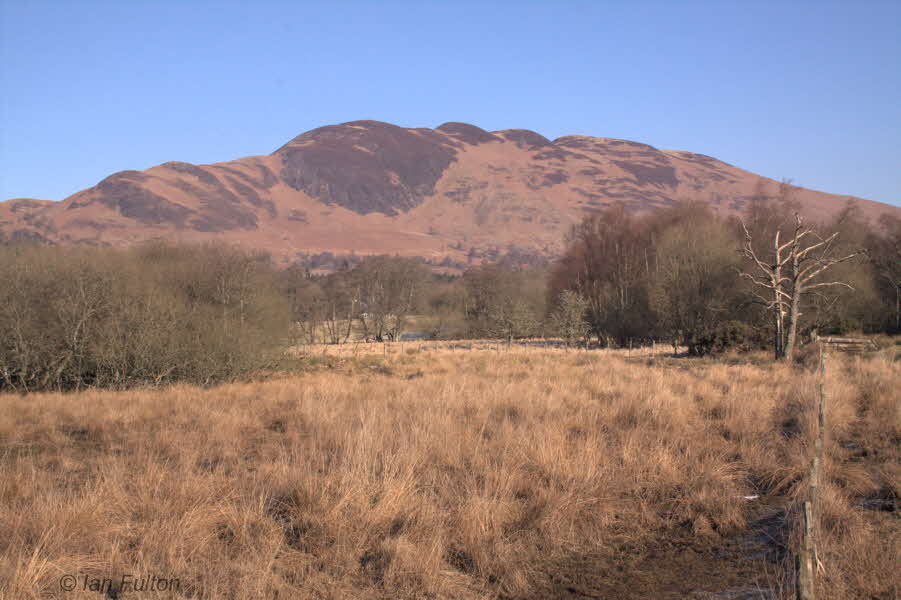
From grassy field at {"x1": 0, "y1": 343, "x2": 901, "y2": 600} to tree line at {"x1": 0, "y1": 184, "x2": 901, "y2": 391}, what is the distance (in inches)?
328

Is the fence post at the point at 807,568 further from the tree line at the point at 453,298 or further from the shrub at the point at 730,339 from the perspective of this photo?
the shrub at the point at 730,339

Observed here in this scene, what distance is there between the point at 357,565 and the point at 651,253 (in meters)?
40.4

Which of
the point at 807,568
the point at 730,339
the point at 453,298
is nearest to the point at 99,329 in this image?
the point at 807,568

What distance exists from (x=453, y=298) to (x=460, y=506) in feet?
209

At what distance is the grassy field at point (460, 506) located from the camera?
11.8ft

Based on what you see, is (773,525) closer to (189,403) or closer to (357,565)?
(357,565)

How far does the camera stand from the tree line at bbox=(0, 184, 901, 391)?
620 inches

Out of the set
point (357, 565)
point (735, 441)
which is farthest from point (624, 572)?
point (735, 441)

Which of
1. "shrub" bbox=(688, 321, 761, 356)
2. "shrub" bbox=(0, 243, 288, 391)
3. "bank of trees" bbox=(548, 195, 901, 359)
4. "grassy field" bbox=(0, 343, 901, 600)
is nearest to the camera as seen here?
"grassy field" bbox=(0, 343, 901, 600)

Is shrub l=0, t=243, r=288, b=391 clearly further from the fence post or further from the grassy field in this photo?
the fence post

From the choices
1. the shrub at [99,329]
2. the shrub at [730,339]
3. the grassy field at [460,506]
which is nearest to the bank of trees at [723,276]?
the shrub at [730,339]

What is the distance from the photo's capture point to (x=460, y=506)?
4.50m

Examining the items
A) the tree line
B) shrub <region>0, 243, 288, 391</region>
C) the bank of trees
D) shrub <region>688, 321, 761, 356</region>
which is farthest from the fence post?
shrub <region>688, 321, 761, 356</region>

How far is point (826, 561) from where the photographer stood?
354 cm
